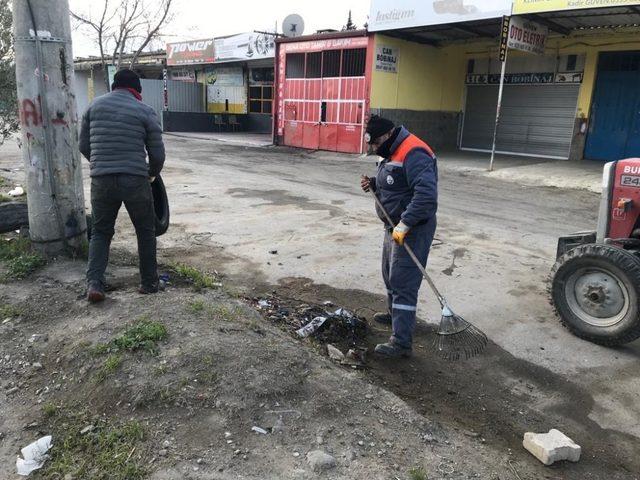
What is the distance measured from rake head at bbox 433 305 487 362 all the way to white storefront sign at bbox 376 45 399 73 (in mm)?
15061

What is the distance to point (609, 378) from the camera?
399 centimetres

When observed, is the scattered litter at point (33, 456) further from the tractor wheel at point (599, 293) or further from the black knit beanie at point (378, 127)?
the tractor wheel at point (599, 293)

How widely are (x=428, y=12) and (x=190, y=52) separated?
1686 centimetres

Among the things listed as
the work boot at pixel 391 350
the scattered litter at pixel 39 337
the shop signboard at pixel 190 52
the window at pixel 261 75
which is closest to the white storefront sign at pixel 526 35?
the work boot at pixel 391 350

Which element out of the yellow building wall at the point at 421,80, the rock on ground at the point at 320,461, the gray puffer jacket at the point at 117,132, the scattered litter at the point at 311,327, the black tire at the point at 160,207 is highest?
the yellow building wall at the point at 421,80

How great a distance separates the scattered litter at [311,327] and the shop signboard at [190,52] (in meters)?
25.6

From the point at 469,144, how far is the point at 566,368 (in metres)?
17.6

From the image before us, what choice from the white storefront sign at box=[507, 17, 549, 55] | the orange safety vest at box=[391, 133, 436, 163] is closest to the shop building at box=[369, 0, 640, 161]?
the white storefront sign at box=[507, 17, 549, 55]

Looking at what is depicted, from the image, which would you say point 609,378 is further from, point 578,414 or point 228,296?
point 228,296

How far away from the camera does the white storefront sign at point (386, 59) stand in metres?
17.8

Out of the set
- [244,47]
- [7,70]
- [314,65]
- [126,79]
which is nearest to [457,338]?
[126,79]

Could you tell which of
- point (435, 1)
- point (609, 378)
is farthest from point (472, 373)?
point (435, 1)

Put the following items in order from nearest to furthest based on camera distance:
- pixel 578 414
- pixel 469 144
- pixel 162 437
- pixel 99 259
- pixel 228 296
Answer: pixel 162 437
pixel 578 414
pixel 99 259
pixel 228 296
pixel 469 144

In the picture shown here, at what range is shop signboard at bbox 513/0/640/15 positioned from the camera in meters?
11.9
